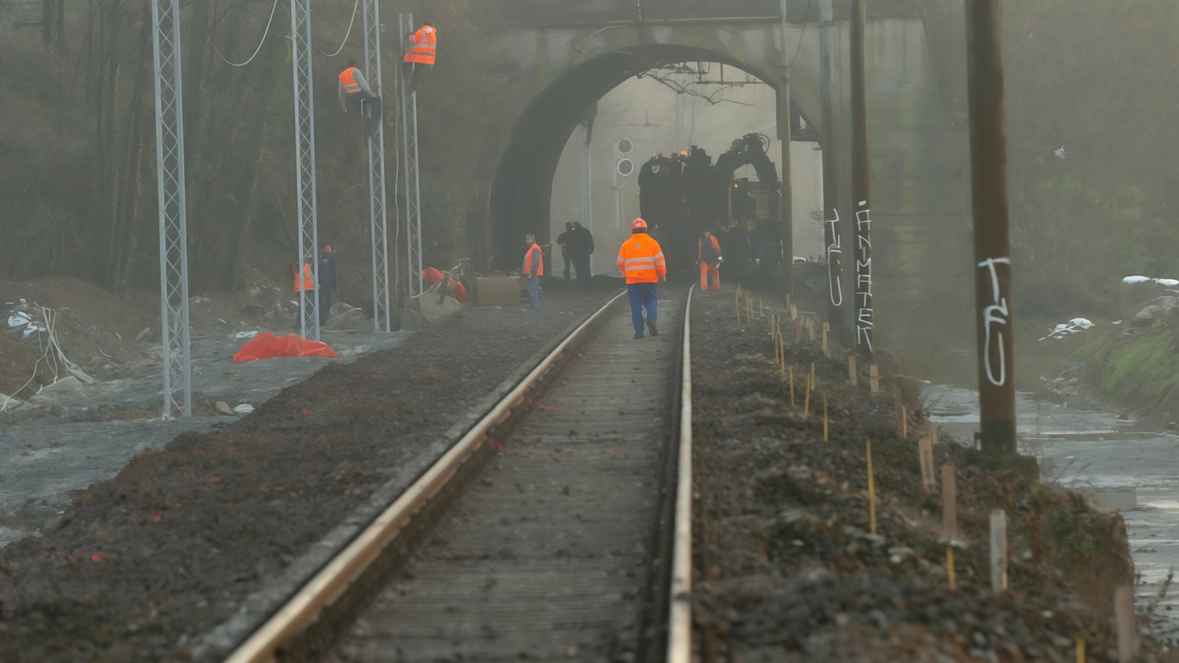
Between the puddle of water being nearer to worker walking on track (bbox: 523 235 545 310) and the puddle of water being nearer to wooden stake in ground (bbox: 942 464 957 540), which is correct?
wooden stake in ground (bbox: 942 464 957 540)

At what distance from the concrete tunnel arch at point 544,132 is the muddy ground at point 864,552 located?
80.4 feet

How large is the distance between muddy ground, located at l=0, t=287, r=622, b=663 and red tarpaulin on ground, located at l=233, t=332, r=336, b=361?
5268 millimetres

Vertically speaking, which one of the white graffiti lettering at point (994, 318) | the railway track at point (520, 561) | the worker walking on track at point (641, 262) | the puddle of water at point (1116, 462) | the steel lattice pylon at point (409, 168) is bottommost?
the puddle of water at point (1116, 462)

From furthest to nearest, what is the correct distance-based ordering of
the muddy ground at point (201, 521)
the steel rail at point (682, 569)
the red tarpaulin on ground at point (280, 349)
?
the red tarpaulin on ground at point (280, 349) < the muddy ground at point (201, 521) < the steel rail at point (682, 569)

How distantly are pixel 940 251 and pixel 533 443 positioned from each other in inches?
1029

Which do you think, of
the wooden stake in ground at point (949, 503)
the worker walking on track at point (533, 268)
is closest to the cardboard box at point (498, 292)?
the worker walking on track at point (533, 268)

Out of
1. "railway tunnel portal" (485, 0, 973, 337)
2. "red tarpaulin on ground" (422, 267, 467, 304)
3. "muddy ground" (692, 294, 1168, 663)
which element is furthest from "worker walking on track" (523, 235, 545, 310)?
"muddy ground" (692, 294, 1168, 663)

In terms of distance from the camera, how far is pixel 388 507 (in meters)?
7.59

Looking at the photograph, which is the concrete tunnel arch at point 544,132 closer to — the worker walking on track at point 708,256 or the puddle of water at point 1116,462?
the worker walking on track at point 708,256

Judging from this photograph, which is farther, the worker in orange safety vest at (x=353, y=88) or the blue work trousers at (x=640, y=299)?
the worker in orange safety vest at (x=353, y=88)

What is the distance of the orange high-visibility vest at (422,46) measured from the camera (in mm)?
26344

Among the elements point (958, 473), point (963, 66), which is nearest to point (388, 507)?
point (958, 473)

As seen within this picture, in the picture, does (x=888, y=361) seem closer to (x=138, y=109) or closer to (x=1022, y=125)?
(x=138, y=109)

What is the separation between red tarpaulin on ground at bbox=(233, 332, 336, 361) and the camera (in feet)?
69.2
